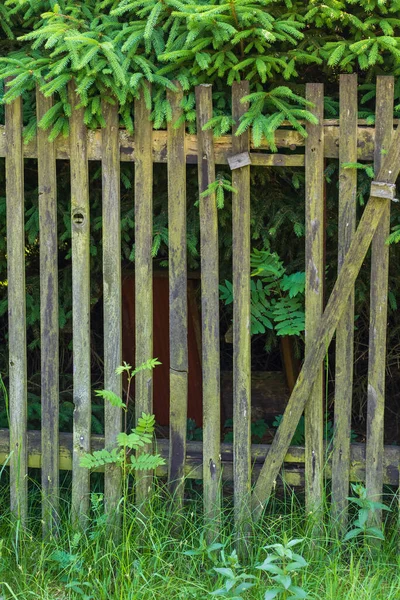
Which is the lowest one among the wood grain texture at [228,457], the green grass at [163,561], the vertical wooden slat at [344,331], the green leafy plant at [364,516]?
the green grass at [163,561]

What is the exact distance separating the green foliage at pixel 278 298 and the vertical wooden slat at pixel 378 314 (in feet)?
1.17

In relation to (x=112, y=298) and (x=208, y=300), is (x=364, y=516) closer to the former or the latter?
(x=208, y=300)

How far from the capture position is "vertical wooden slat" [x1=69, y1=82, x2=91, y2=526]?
3.63m

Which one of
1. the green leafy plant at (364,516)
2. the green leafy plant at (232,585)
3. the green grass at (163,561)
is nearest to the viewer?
the green leafy plant at (232,585)

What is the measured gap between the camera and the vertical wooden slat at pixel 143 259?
3535 mm

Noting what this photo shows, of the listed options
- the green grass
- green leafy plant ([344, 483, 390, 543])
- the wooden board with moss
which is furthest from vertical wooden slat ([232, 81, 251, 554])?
green leafy plant ([344, 483, 390, 543])

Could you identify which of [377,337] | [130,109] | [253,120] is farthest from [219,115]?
[377,337]

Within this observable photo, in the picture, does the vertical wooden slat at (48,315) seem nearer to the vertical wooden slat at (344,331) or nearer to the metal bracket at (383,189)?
the vertical wooden slat at (344,331)

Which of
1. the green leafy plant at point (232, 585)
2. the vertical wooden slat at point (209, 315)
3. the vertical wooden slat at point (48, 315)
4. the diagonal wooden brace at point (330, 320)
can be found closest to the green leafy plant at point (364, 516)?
the diagonal wooden brace at point (330, 320)

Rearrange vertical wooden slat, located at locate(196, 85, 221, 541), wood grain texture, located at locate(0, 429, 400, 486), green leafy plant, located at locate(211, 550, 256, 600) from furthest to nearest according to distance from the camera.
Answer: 1. wood grain texture, located at locate(0, 429, 400, 486)
2. vertical wooden slat, located at locate(196, 85, 221, 541)
3. green leafy plant, located at locate(211, 550, 256, 600)

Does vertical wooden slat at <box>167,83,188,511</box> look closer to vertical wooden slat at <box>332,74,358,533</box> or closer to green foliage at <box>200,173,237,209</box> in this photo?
green foliage at <box>200,173,237,209</box>

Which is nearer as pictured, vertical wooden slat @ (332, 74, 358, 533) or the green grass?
the green grass

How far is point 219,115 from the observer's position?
351cm

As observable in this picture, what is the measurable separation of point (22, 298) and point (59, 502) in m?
1.03
